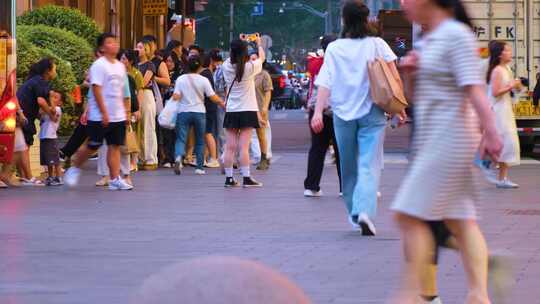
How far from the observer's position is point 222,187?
17.3m

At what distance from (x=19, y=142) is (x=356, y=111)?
22.6 feet

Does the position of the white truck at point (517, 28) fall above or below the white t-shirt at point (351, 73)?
above

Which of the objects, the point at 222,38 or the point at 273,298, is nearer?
the point at 273,298

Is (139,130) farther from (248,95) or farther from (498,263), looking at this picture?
(498,263)

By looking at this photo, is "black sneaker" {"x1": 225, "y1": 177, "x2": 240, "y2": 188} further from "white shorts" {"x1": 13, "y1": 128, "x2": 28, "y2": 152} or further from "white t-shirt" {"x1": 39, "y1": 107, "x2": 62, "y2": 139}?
"white shorts" {"x1": 13, "y1": 128, "x2": 28, "y2": 152}

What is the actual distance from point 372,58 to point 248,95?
20.6ft

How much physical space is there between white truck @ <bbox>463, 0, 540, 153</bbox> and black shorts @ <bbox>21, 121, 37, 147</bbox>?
9.61 m

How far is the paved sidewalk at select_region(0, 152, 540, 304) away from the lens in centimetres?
879

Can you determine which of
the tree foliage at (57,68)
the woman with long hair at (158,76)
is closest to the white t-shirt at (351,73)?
the tree foliage at (57,68)

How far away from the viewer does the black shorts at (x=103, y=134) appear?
16.1m

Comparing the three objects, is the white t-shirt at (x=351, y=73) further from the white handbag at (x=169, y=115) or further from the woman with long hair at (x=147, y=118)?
the woman with long hair at (x=147, y=118)

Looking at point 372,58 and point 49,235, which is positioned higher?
point 372,58

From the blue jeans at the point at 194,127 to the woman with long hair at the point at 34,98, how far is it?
277 centimetres

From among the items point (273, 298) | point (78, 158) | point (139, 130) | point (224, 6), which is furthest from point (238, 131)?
point (224, 6)
